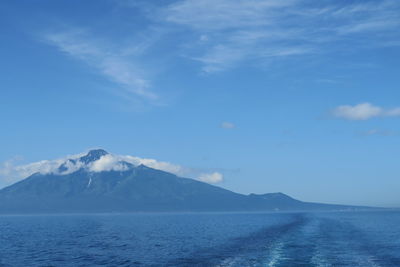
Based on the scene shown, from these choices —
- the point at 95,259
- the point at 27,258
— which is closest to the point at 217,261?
the point at 95,259

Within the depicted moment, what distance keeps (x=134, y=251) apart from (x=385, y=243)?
52.3 m

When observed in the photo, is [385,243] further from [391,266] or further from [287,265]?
[287,265]

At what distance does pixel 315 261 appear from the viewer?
219 feet

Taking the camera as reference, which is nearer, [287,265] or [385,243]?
[287,265]

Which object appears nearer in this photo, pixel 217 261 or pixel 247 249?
pixel 217 261

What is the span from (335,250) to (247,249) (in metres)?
15.8

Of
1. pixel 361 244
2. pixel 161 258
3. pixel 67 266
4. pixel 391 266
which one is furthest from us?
pixel 361 244

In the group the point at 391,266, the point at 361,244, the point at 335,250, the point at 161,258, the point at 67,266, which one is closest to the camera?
the point at 391,266

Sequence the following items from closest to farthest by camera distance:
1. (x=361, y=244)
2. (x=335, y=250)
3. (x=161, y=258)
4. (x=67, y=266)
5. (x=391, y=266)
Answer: (x=391, y=266) → (x=67, y=266) → (x=161, y=258) → (x=335, y=250) → (x=361, y=244)

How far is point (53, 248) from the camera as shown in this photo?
93000 mm

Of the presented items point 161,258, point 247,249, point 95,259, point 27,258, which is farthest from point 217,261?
point 27,258

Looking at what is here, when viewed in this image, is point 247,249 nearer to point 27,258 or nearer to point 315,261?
point 315,261

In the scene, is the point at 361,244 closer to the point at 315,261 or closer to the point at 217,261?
the point at 315,261

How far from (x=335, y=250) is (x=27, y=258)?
54.6m
